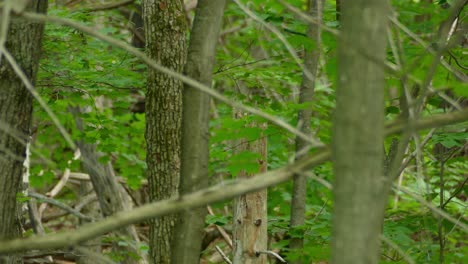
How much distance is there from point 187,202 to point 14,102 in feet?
5.12

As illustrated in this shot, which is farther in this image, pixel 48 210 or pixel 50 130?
pixel 48 210

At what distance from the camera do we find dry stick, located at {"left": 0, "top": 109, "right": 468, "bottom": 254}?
188 centimetres

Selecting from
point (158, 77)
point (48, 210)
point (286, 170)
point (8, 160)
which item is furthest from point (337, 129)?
point (48, 210)

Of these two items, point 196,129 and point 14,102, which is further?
point 14,102

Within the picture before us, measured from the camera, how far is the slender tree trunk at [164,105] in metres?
5.14

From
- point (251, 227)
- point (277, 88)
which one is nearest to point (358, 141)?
point (251, 227)

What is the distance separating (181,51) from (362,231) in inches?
144

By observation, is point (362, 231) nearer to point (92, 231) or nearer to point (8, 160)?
point (92, 231)

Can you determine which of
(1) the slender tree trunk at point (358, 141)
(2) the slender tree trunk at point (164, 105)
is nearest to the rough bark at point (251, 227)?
(2) the slender tree trunk at point (164, 105)

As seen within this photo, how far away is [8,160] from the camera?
10.4ft

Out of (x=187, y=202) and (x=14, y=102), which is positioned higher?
(x=14, y=102)

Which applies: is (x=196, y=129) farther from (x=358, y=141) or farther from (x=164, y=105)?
(x=164, y=105)

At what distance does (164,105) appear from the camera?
5.14 m

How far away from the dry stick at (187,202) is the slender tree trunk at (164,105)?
322 cm
